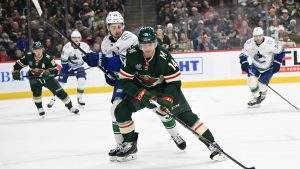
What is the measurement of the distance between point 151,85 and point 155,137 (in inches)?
49.4

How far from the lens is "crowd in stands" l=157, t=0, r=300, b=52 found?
975 cm

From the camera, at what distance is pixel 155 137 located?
16.4 ft

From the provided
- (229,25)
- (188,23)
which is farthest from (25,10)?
(229,25)

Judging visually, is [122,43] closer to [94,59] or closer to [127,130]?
[94,59]

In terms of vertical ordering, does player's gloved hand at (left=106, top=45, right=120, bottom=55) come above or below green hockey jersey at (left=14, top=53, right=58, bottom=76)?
above

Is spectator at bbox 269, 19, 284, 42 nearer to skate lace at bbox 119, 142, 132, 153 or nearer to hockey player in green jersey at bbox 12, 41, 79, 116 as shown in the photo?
hockey player in green jersey at bbox 12, 41, 79, 116

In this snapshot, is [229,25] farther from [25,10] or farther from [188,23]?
[25,10]

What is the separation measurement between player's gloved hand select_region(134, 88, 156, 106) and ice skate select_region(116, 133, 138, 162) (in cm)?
48

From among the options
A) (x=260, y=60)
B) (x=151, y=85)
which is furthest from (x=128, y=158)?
(x=260, y=60)

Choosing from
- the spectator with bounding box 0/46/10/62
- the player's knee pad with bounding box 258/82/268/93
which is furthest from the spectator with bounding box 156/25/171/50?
the spectator with bounding box 0/46/10/62

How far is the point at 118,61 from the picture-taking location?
401 centimetres

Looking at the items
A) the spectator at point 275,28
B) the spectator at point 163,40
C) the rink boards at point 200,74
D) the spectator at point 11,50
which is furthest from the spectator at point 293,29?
the spectator at point 11,50

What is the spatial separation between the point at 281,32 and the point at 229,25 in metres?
1.04

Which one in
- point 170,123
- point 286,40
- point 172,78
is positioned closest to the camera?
point 172,78
